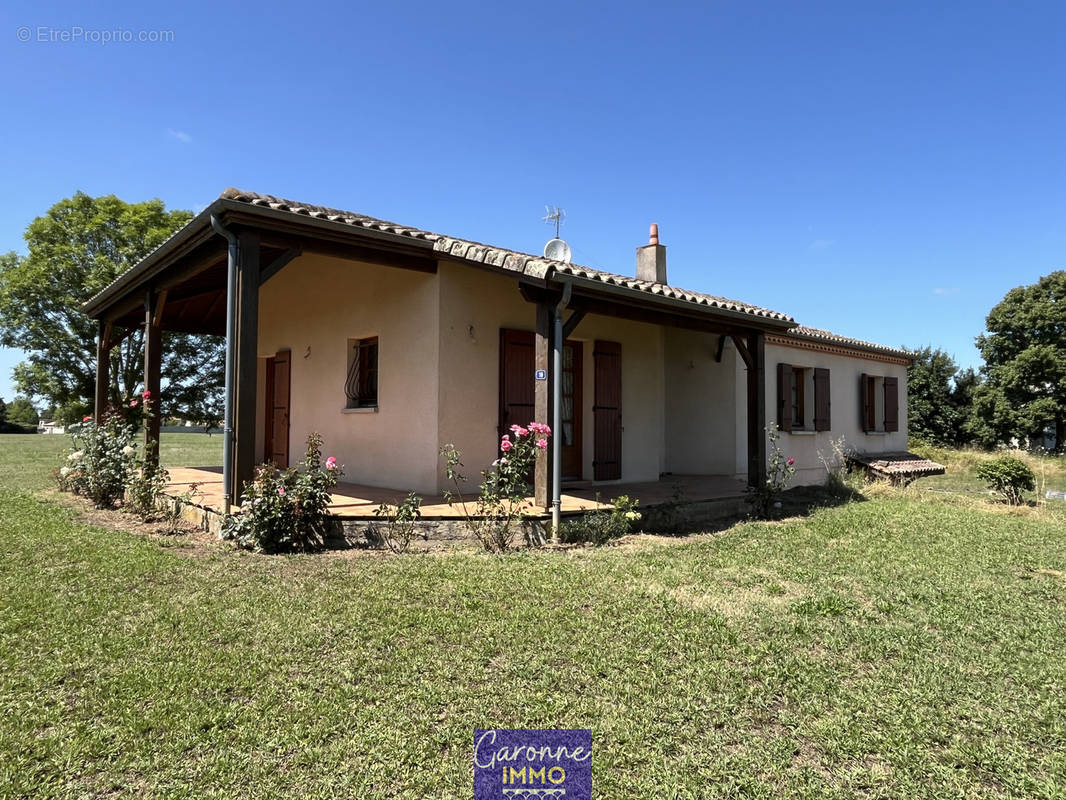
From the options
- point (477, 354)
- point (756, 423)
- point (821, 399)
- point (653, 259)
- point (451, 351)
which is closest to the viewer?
point (451, 351)

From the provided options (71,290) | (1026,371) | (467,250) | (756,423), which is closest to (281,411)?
(467,250)

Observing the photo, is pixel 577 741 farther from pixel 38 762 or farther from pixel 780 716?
pixel 38 762

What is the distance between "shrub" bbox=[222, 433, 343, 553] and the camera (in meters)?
5.33

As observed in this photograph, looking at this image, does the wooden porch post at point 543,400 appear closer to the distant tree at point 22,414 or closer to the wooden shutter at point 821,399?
the wooden shutter at point 821,399

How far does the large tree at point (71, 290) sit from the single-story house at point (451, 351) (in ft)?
37.9

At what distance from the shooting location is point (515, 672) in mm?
3113

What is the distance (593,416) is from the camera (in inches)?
347

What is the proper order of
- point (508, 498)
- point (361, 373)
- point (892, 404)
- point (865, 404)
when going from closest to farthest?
point (508, 498)
point (361, 373)
point (865, 404)
point (892, 404)

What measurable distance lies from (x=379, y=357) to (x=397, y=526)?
313 centimetres

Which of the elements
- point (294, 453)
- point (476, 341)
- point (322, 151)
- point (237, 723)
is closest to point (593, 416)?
point (476, 341)

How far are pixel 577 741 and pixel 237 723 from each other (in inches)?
56.6

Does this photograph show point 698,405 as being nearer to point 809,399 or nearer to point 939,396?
point 809,399

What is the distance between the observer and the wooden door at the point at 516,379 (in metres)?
7.86

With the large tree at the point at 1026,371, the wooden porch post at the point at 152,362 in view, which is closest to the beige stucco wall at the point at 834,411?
the wooden porch post at the point at 152,362
